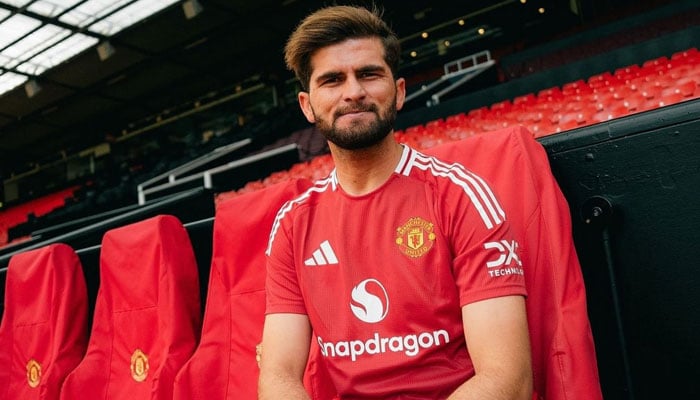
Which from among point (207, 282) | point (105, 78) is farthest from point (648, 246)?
point (105, 78)

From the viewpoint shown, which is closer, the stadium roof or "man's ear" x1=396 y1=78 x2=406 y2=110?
"man's ear" x1=396 y1=78 x2=406 y2=110

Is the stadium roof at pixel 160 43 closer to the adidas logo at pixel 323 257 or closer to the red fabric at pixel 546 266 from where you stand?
the adidas logo at pixel 323 257

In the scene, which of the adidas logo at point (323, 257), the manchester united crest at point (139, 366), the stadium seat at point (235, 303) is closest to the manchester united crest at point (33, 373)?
the manchester united crest at point (139, 366)

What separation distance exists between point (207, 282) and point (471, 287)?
821 mm

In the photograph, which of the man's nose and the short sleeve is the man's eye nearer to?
the man's nose

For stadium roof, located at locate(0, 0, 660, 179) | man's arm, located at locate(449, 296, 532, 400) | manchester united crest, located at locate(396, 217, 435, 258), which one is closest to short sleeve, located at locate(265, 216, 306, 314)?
manchester united crest, located at locate(396, 217, 435, 258)

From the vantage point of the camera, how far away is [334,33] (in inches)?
42.3

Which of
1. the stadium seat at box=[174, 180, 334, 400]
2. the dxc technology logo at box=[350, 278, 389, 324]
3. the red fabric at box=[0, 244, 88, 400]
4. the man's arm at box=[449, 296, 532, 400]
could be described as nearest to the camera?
the man's arm at box=[449, 296, 532, 400]

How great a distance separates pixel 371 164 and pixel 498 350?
0.43 meters

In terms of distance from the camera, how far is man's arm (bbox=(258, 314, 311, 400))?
36.8 inches

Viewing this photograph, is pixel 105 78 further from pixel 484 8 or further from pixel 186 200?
pixel 186 200

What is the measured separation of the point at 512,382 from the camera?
769 mm

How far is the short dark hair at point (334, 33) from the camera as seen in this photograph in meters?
1.07

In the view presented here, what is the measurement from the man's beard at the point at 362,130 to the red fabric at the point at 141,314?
0.57 metres
